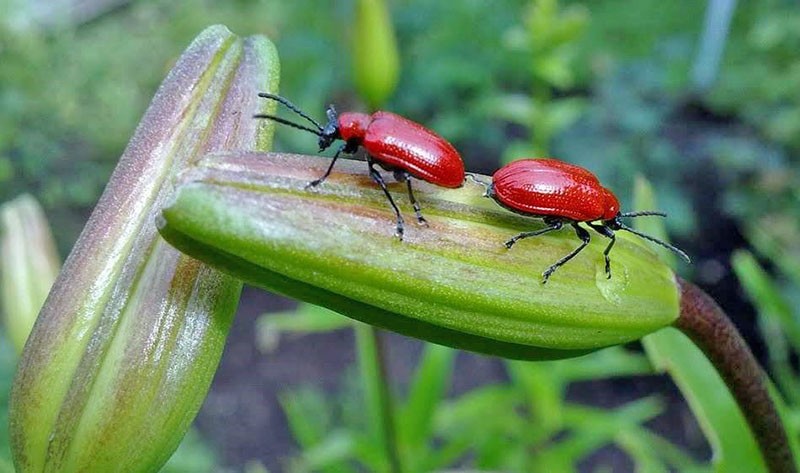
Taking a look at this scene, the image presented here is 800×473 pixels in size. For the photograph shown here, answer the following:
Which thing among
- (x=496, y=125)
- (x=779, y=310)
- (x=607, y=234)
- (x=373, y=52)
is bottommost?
(x=496, y=125)

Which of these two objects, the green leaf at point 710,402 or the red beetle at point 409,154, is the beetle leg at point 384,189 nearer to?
the red beetle at point 409,154

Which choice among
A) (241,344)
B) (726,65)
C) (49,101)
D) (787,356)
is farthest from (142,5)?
(787,356)

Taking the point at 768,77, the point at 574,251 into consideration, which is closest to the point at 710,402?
the point at 574,251

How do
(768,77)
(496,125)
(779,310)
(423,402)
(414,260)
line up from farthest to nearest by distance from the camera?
(496,125), (768,77), (423,402), (779,310), (414,260)

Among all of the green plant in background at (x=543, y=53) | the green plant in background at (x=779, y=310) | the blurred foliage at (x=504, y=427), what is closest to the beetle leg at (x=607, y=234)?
the green plant in background at (x=779, y=310)

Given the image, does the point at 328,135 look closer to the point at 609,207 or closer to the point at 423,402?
the point at 609,207

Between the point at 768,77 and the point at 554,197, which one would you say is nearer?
the point at 554,197

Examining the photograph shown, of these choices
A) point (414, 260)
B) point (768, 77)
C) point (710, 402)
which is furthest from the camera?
point (768, 77)

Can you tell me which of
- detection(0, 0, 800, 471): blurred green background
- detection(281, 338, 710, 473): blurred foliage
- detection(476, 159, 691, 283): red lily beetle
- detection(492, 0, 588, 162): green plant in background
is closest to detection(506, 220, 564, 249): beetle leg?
detection(476, 159, 691, 283): red lily beetle
